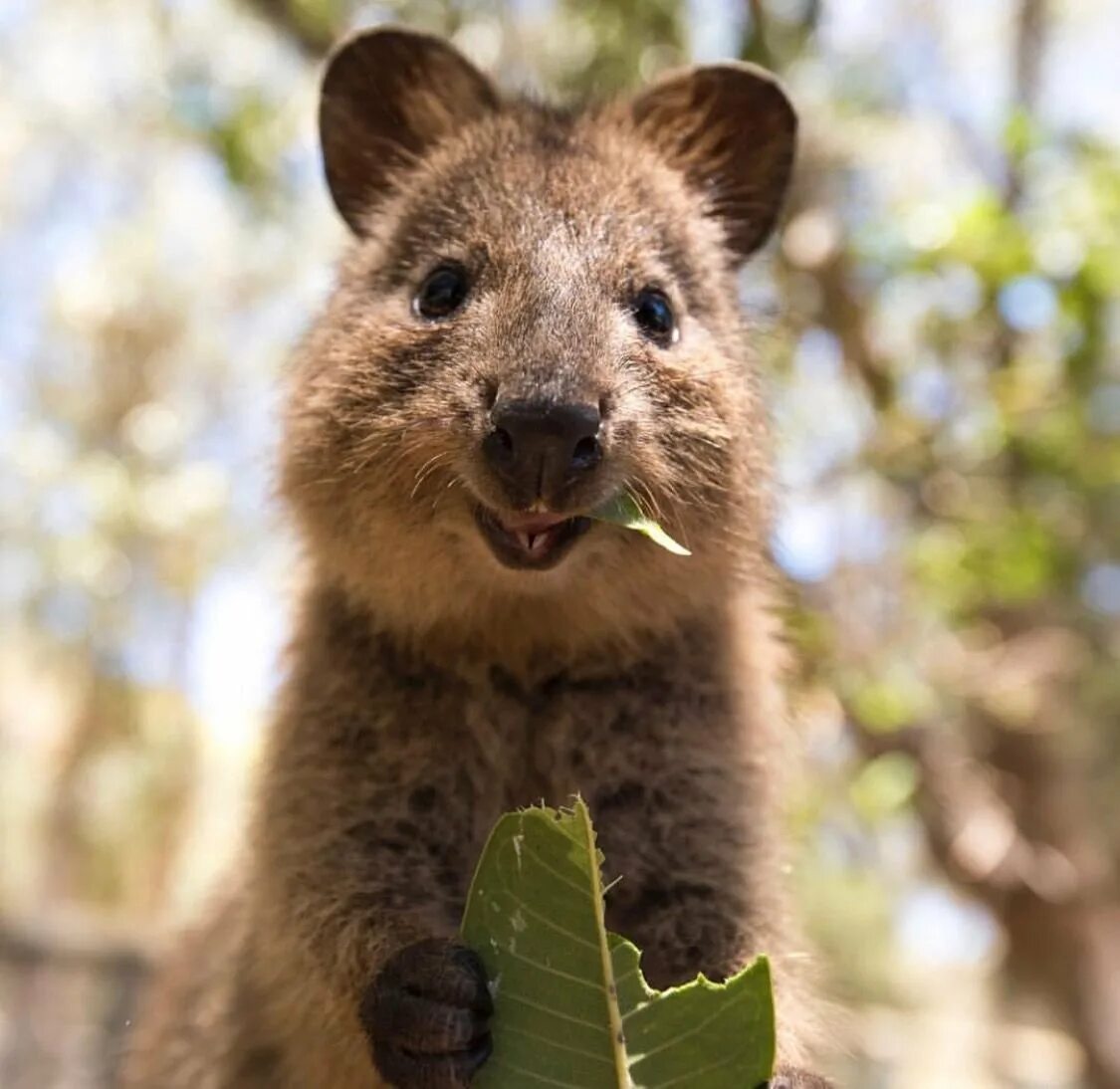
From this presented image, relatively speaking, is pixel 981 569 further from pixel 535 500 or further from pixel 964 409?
pixel 535 500

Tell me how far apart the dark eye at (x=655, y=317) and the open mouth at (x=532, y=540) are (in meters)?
0.43

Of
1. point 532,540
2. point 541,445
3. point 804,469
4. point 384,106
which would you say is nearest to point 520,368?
point 541,445

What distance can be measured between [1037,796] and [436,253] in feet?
17.1

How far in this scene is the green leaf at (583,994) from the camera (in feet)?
4.63

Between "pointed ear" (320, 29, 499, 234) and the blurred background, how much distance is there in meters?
0.26

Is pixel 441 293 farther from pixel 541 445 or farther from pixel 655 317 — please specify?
pixel 541 445

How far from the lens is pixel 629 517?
1.82m

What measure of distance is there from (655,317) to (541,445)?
60cm

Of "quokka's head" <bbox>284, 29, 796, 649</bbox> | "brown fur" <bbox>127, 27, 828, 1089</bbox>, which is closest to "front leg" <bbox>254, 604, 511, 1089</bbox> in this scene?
"brown fur" <bbox>127, 27, 828, 1089</bbox>

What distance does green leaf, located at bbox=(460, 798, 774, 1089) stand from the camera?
1.41 meters

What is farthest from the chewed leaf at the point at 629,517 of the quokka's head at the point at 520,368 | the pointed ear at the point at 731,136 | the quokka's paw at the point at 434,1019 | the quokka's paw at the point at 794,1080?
the pointed ear at the point at 731,136

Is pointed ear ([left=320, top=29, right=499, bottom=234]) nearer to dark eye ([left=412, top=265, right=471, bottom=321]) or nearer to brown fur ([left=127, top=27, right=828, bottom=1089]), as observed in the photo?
brown fur ([left=127, top=27, right=828, bottom=1089])

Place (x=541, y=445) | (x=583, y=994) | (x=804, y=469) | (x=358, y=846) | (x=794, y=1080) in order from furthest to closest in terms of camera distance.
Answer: (x=804, y=469) → (x=358, y=846) → (x=794, y=1080) → (x=541, y=445) → (x=583, y=994)

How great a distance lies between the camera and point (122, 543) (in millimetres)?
7996
